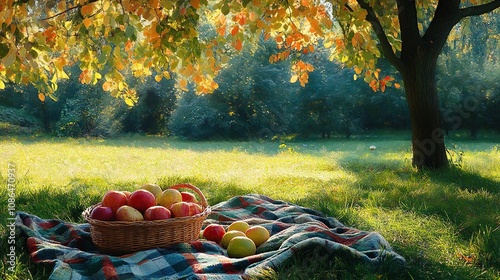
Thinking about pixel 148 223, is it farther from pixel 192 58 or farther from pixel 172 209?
pixel 192 58

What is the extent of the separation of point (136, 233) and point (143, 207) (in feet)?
0.66

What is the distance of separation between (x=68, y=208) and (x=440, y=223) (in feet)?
10.8

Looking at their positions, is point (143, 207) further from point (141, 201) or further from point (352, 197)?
point (352, 197)

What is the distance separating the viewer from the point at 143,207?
3.49m

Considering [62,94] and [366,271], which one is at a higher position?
[62,94]

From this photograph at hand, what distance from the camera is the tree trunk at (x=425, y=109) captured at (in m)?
7.00

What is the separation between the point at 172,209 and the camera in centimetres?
351

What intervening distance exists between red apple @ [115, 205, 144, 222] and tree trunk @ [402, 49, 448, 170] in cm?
488

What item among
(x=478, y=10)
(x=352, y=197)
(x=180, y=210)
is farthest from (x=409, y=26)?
(x=180, y=210)

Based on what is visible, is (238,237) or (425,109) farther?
(425,109)

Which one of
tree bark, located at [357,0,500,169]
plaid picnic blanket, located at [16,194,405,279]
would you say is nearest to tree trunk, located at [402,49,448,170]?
tree bark, located at [357,0,500,169]

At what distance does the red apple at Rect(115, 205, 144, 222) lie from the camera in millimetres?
3355

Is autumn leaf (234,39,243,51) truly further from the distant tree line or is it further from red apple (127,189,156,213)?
the distant tree line

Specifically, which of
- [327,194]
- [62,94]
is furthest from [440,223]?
[62,94]
